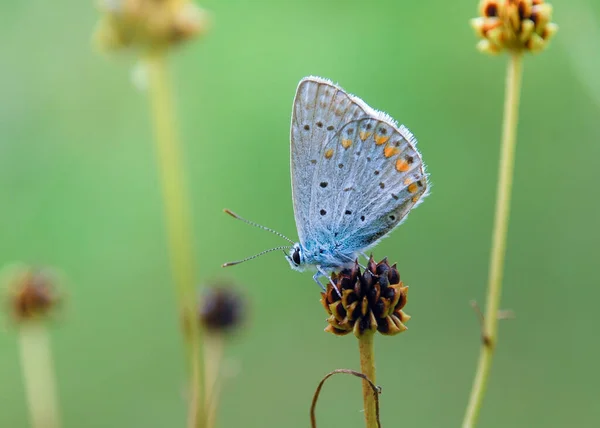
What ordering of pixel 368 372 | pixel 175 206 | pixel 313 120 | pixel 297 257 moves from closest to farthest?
Answer: pixel 368 372 < pixel 175 206 < pixel 313 120 < pixel 297 257

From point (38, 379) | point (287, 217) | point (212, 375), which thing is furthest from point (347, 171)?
point (287, 217)

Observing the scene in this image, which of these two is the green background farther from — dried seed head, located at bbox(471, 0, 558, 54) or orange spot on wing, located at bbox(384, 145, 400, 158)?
dried seed head, located at bbox(471, 0, 558, 54)

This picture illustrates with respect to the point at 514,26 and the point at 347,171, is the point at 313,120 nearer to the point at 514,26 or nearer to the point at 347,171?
the point at 347,171

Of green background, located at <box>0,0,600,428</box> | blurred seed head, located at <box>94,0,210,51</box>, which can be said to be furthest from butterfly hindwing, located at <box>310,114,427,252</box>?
green background, located at <box>0,0,600,428</box>

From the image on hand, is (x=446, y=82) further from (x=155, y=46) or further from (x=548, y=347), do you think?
(x=155, y=46)

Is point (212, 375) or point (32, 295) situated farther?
point (32, 295)

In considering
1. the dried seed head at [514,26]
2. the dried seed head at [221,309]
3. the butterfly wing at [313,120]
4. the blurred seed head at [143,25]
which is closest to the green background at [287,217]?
the dried seed head at [221,309]
